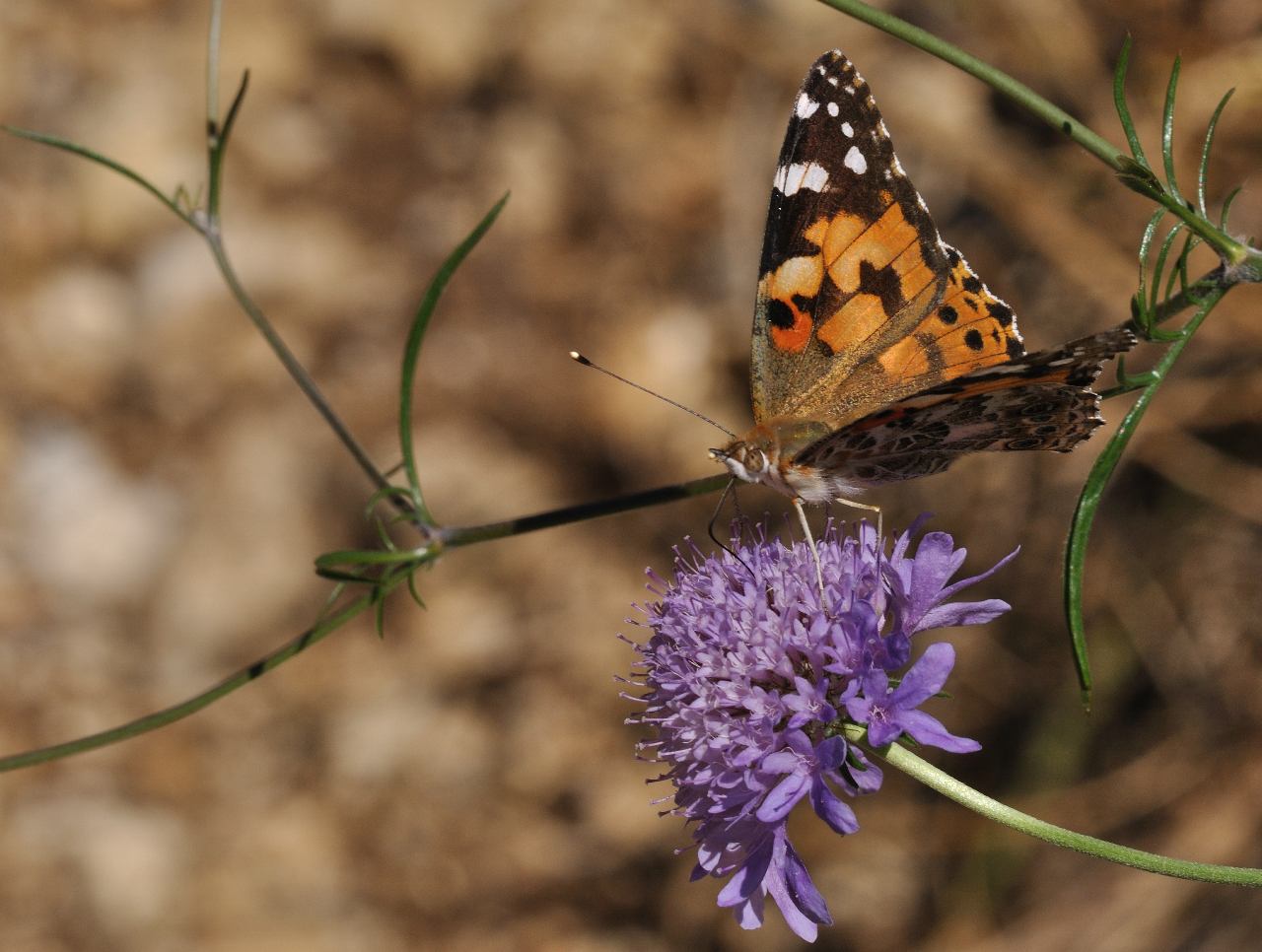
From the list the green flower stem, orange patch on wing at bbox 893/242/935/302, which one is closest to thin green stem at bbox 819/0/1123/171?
orange patch on wing at bbox 893/242/935/302

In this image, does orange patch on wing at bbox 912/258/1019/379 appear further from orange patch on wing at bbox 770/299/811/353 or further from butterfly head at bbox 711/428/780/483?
butterfly head at bbox 711/428/780/483

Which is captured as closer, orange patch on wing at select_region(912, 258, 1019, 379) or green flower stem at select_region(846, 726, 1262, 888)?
green flower stem at select_region(846, 726, 1262, 888)

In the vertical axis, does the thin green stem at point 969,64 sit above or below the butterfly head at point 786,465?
above

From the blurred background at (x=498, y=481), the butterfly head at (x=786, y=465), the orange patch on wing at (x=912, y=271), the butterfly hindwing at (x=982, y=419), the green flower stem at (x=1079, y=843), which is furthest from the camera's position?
the blurred background at (x=498, y=481)

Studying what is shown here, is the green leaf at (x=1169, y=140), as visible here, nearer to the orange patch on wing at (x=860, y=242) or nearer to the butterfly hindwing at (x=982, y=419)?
the butterfly hindwing at (x=982, y=419)

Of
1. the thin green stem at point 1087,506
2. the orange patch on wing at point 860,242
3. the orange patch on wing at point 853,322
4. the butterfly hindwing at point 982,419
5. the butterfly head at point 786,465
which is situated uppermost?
the orange patch on wing at point 860,242

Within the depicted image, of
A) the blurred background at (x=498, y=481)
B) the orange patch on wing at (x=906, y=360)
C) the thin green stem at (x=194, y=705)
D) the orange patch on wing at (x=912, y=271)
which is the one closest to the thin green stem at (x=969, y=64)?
the orange patch on wing at (x=912, y=271)
